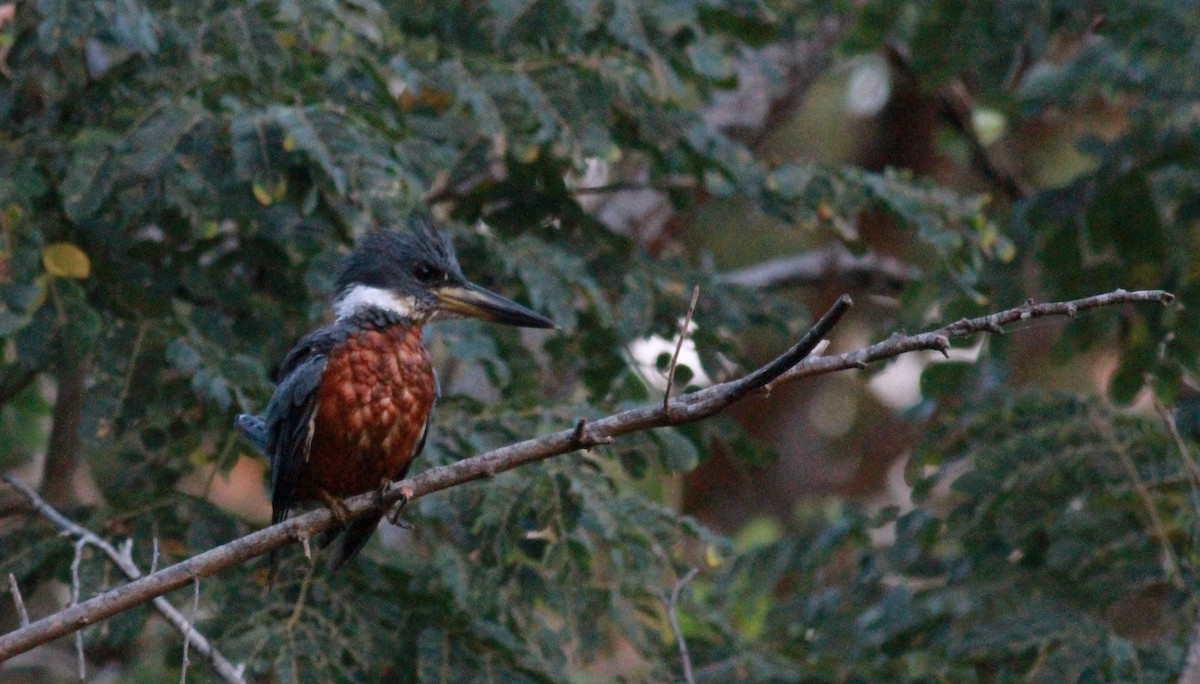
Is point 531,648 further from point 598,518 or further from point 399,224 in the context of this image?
point 399,224

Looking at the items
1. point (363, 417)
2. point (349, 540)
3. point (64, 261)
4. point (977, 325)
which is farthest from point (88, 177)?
point (977, 325)

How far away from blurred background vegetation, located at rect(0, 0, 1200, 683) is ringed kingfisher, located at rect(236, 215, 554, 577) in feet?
0.86

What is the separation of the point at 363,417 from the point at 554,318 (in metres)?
0.87

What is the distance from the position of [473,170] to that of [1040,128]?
198 inches

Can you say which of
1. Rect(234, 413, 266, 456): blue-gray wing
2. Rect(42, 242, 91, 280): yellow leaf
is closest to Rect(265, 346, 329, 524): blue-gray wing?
Rect(234, 413, 266, 456): blue-gray wing

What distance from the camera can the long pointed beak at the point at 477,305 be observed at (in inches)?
159

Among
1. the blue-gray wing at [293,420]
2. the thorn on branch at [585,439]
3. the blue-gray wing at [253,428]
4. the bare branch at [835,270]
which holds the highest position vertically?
the bare branch at [835,270]

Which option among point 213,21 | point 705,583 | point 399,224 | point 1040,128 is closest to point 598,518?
point 399,224

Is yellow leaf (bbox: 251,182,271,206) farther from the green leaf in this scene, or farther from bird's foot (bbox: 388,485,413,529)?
bird's foot (bbox: 388,485,413,529)

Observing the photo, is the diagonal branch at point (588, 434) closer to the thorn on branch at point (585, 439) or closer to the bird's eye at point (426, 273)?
the thorn on branch at point (585, 439)

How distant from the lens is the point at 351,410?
3.72 metres

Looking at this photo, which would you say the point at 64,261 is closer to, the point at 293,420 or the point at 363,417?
the point at 293,420

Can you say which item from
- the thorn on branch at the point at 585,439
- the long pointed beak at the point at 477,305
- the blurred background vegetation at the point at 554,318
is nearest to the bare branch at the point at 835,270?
the blurred background vegetation at the point at 554,318

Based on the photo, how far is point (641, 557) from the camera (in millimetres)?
4238
